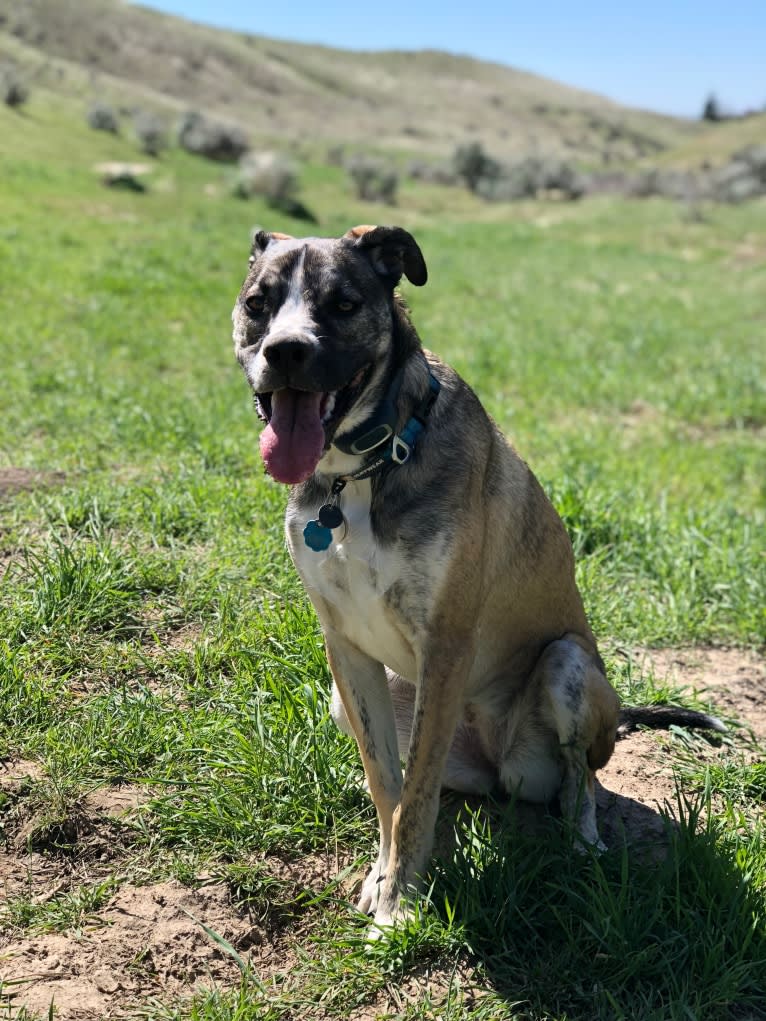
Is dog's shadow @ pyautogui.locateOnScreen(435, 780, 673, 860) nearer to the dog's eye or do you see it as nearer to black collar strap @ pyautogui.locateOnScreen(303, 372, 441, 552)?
black collar strap @ pyautogui.locateOnScreen(303, 372, 441, 552)

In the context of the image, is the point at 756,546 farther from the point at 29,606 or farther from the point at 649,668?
the point at 29,606

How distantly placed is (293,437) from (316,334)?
0.28 m

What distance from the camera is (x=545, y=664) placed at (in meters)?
3.06

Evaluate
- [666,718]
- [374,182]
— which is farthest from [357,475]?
[374,182]

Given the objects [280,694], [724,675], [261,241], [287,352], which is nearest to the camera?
[287,352]

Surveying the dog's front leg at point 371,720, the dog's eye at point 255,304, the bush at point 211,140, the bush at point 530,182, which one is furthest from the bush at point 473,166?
the dog's front leg at point 371,720

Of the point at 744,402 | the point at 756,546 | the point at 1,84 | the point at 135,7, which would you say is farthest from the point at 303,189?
the point at 135,7

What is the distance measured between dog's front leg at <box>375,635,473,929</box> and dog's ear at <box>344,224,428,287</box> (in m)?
1.09

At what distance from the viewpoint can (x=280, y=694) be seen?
3512 millimetres

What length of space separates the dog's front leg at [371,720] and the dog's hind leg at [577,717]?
0.50 metres

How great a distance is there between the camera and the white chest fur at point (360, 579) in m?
2.66

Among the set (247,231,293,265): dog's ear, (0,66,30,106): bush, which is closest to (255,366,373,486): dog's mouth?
(247,231,293,265): dog's ear

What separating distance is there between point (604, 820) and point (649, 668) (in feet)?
3.32

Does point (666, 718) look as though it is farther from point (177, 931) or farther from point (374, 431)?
point (177, 931)
